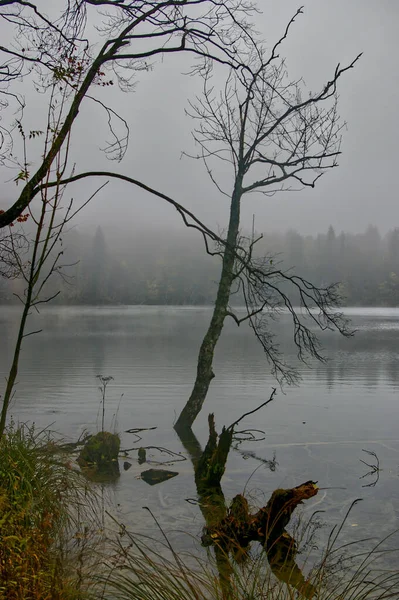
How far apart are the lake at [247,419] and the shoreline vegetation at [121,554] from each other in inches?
31.1

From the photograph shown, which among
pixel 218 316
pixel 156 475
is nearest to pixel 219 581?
pixel 156 475

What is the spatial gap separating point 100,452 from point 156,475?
3.55 feet

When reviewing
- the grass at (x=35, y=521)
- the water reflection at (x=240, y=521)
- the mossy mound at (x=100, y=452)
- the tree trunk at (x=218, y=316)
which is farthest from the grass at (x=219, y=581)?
the tree trunk at (x=218, y=316)

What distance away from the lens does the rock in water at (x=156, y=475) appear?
32.6ft

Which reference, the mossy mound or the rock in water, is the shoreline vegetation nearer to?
the rock in water

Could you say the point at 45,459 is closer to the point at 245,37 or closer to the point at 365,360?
the point at 245,37

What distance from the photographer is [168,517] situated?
323 inches

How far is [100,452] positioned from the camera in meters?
10.5

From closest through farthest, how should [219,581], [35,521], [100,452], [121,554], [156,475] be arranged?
1. [219,581]
2. [121,554]
3. [35,521]
4. [156,475]
5. [100,452]

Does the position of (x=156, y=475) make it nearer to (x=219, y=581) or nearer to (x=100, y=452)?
(x=100, y=452)

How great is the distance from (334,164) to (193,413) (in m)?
6.22

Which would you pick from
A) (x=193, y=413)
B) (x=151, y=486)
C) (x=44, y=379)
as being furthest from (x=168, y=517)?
(x=44, y=379)

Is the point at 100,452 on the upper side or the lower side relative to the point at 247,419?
upper

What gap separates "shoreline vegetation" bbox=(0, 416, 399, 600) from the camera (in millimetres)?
4129
